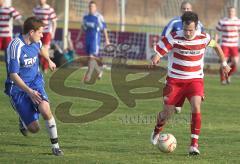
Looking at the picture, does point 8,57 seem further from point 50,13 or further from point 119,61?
point 119,61

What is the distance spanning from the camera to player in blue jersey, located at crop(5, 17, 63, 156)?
1096 cm

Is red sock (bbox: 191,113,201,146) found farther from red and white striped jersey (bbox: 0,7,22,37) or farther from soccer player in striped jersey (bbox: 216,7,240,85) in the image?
red and white striped jersey (bbox: 0,7,22,37)

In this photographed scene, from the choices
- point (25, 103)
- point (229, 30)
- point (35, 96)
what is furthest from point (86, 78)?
point (35, 96)

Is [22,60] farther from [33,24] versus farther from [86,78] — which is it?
[86,78]

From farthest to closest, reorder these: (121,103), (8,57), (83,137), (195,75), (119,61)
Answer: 1. (119,61)
2. (121,103)
3. (83,137)
4. (195,75)
5. (8,57)

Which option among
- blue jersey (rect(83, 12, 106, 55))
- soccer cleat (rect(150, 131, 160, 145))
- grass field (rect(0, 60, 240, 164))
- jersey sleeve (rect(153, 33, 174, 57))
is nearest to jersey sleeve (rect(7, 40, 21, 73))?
grass field (rect(0, 60, 240, 164))

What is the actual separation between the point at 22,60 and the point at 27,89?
2.22 ft

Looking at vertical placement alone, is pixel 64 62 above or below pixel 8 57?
below

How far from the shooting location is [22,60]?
11.3 m

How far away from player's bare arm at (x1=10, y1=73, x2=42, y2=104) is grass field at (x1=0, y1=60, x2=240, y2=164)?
772 mm

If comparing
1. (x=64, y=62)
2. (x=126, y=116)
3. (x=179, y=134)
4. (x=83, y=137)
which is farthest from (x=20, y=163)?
(x=64, y=62)

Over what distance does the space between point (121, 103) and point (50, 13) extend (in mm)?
7515

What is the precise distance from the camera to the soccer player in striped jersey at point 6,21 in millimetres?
24812

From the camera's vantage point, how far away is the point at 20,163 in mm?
10375
